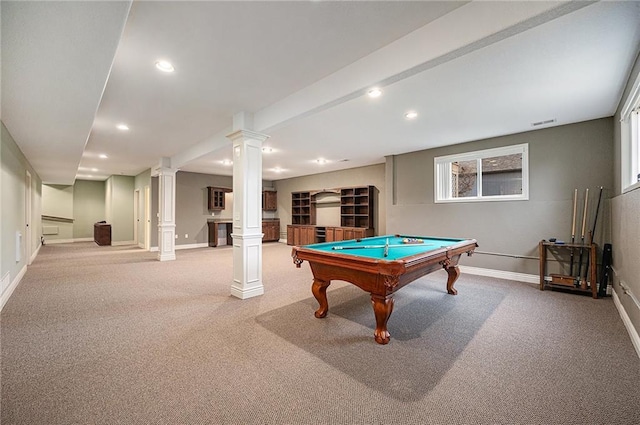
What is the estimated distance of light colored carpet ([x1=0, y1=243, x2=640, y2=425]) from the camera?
5.21ft

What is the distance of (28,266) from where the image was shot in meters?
5.69

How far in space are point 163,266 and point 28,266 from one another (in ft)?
8.74

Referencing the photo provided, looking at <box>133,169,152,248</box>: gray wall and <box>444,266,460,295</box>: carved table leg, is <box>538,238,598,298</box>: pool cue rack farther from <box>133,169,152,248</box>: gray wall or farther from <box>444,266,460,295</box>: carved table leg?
<box>133,169,152,248</box>: gray wall

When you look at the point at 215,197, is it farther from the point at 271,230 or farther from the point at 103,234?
the point at 103,234

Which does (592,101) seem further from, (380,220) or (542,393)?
(380,220)

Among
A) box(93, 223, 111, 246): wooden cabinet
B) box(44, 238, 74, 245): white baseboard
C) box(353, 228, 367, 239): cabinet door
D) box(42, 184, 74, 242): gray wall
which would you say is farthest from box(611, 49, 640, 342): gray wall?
box(42, 184, 74, 242): gray wall

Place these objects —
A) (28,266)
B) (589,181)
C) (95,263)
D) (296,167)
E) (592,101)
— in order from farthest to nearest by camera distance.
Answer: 1. (296,167)
2. (95,263)
3. (28,266)
4. (589,181)
5. (592,101)

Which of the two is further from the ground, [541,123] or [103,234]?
[541,123]

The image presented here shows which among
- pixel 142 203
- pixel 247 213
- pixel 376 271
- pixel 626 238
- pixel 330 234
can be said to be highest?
pixel 142 203

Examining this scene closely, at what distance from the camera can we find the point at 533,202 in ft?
14.8

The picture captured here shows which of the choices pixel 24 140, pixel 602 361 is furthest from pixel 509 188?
pixel 24 140

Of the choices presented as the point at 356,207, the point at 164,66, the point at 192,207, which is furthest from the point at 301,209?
the point at 164,66

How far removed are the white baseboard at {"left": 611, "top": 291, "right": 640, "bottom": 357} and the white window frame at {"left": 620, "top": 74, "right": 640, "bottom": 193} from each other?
126cm

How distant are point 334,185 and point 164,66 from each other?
21.8 feet
